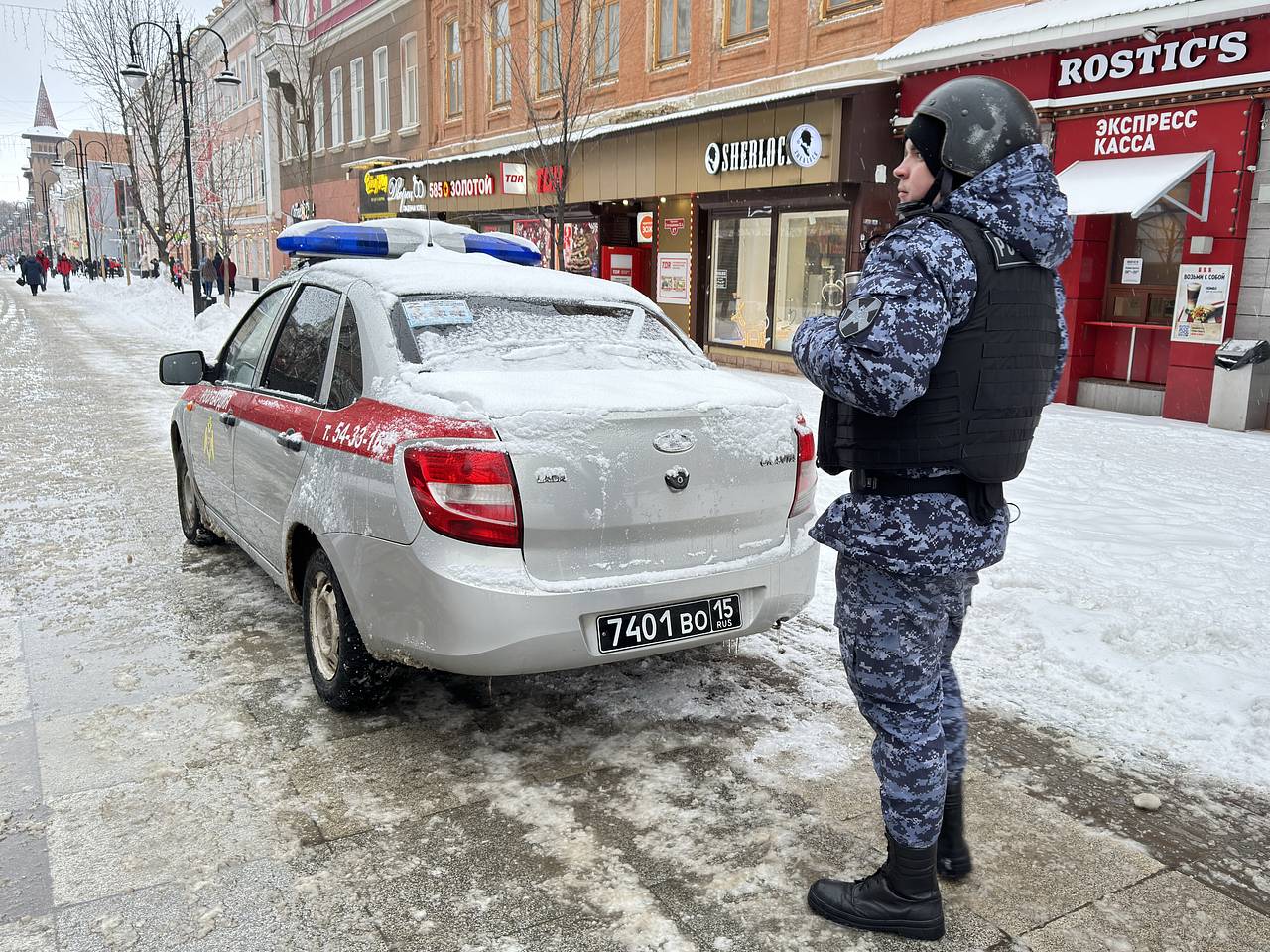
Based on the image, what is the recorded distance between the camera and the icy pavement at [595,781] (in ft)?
8.57

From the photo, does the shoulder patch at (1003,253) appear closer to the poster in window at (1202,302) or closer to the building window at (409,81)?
the poster in window at (1202,302)

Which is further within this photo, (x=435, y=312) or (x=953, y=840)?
(x=435, y=312)

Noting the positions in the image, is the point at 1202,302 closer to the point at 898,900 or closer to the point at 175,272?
the point at 898,900

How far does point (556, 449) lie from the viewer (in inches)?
124

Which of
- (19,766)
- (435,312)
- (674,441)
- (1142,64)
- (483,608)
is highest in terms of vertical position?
(1142,64)

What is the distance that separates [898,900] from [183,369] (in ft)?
13.8

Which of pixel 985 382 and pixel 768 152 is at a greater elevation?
pixel 768 152

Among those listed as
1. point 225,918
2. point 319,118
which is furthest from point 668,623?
point 319,118

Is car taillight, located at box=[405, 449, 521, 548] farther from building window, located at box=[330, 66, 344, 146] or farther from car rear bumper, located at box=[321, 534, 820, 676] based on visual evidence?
building window, located at box=[330, 66, 344, 146]

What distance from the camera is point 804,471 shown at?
12.6 feet

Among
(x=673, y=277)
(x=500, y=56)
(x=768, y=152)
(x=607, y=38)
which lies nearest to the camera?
(x=768, y=152)

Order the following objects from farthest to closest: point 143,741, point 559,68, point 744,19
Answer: point 559,68, point 744,19, point 143,741

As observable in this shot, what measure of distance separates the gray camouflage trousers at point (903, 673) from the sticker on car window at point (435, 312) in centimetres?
186

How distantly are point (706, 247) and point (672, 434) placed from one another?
602 inches
